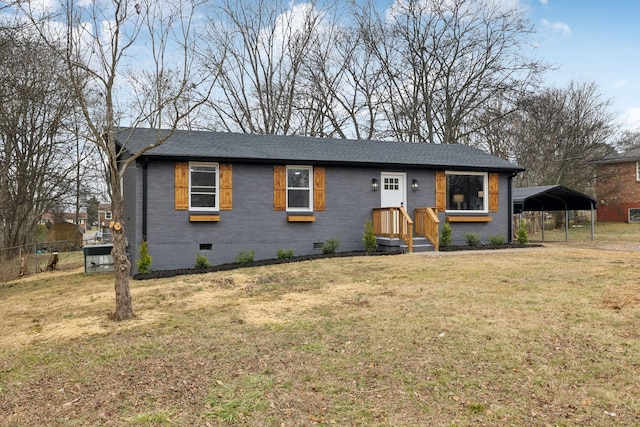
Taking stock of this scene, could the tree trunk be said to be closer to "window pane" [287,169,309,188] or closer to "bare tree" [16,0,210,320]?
"bare tree" [16,0,210,320]

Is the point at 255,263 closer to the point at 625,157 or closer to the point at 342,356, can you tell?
the point at 342,356

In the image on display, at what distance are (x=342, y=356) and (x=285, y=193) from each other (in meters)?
8.32

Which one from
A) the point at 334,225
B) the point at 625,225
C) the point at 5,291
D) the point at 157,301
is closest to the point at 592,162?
the point at 625,225

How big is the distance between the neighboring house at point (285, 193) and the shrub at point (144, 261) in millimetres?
319

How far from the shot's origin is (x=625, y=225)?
80.4 feet

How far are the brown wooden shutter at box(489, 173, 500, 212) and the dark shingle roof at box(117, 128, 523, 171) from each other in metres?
0.34

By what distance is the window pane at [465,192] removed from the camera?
14.0m

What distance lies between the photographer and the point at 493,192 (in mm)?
14227

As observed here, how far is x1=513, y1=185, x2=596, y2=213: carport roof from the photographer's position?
50.1 ft

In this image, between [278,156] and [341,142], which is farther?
[341,142]

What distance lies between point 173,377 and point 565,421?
3131 mm

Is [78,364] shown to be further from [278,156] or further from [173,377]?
[278,156]

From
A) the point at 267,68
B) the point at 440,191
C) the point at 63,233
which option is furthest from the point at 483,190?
the point at 63,233

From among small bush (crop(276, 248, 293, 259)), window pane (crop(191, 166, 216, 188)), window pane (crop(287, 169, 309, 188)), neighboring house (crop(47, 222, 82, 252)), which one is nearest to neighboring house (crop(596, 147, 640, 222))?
window pane (crop(287, 169, 309, 188))
